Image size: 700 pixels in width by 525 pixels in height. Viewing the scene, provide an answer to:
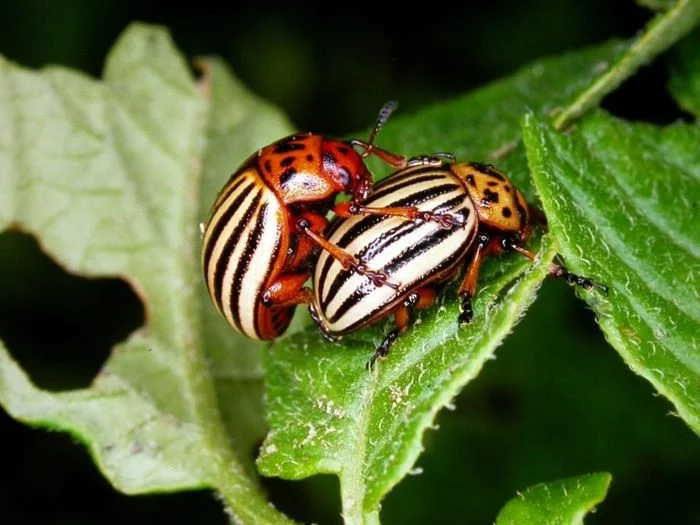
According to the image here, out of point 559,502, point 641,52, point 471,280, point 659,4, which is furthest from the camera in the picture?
point 659,4

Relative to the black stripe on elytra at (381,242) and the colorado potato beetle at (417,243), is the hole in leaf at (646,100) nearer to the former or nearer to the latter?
the colorado potato beetle at (417,243)

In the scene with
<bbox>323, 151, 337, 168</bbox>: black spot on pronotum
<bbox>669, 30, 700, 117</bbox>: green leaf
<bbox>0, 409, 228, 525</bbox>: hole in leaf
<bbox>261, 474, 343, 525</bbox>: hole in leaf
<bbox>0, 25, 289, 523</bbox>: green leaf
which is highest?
<bbox>669, 30, 700, 117</bbox>: green leaf

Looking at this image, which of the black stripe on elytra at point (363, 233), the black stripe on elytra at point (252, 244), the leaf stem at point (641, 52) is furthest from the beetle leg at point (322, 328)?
the leaf stem at point (641, 52)

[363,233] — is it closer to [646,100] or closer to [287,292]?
[287,292]

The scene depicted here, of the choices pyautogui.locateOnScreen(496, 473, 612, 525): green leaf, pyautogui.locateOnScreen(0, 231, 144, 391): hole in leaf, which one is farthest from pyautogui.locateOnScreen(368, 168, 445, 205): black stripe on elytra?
pyautogui.locateOnScreen(0, 231, 144, 391): hole in leaf

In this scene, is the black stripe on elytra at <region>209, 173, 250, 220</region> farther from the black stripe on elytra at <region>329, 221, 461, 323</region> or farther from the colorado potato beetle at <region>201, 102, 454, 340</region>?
the black stripe on elytra at <region>329, 221, 461, 323</region>

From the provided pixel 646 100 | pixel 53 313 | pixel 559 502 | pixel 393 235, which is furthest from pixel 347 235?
pixel 53 313

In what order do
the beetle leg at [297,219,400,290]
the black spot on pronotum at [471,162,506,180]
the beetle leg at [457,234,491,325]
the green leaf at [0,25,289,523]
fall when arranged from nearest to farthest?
the beetle leg at [457,234,491,325] → the beetle leg at [297,219,400,290] → the black spot on pronotum at [471,162,506,180] → the green leaf at [0,25,289,523]

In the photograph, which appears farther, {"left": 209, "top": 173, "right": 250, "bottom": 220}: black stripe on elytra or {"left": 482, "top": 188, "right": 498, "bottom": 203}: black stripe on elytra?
{"left": 209, "top": 173, "right": 250, "bottom": 220}: black stripe on elytra
